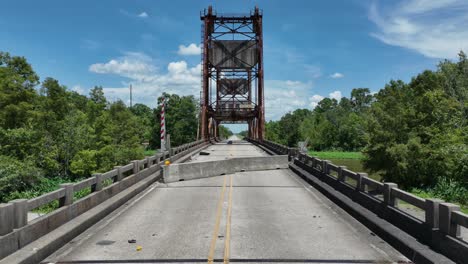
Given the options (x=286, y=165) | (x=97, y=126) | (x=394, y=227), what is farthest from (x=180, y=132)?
(x=394, y=227)

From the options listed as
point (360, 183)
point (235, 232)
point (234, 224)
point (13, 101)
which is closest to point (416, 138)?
point (360, 183)

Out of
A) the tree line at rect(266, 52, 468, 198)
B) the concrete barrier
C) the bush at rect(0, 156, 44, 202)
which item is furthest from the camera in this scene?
→ the tree line at rect(266, 52, 468, 198)

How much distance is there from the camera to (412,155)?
3322 centimetres

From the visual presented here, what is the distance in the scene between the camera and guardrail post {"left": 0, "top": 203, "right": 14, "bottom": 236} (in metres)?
6.64

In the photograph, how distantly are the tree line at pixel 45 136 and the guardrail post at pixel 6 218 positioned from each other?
81.1 ft

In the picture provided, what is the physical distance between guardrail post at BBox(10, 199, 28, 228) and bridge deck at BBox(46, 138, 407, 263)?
0.91 meters

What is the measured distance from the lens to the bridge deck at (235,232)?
7488 millimetres

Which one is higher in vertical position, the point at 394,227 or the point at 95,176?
the point at 95,176

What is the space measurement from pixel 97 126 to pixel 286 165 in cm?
4115

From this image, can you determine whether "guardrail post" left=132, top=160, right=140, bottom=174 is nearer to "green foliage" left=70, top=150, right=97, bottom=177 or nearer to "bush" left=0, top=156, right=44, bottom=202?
"bush" left=0, top=156, right=44, bottom=202

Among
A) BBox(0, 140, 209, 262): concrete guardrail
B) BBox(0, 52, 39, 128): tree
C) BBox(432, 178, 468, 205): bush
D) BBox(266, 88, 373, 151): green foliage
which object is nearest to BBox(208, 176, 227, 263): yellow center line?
BBox(0, 140, 209, 262): concrete guardrail

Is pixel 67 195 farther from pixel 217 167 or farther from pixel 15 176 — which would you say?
pixel 15 176

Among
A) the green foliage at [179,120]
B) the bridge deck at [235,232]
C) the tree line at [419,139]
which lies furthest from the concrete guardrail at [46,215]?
the green foliage at [179,120]

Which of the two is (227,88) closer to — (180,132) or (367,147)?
(367,147)
